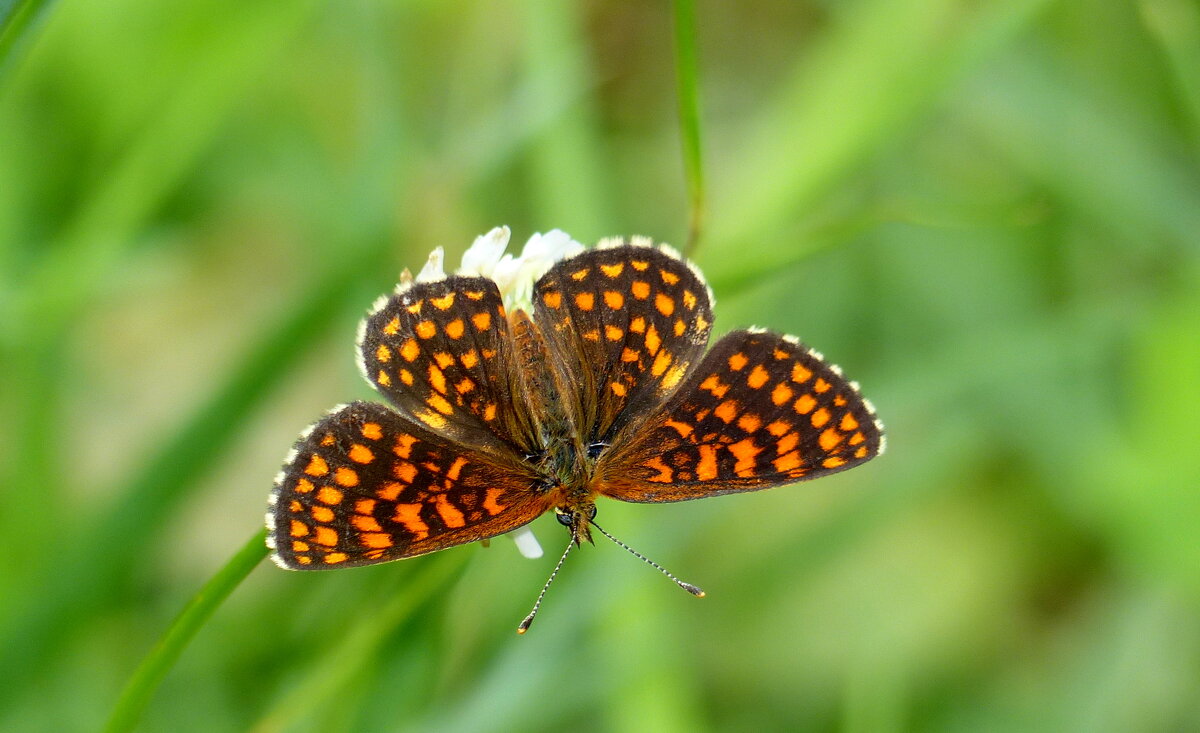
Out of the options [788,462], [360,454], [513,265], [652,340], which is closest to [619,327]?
[652,340]

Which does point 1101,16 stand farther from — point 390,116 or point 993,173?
point 390,116

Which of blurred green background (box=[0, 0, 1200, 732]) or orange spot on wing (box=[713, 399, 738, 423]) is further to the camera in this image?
blurred green background (box=[0, 0, 1200, 732])

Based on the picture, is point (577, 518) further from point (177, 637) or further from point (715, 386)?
point (177, 637)

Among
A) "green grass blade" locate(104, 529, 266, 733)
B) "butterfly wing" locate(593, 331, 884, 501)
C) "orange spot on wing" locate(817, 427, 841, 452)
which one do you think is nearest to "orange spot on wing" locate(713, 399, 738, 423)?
"butterfly wing" locate(593, 331, 884, 501)

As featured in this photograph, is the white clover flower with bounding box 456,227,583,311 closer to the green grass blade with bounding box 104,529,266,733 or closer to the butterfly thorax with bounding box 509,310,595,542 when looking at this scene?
the butterfly thorax with bounding box 509,310,595,542

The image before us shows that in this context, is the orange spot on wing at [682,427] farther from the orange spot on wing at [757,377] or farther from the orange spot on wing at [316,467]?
the orange spot on wing at [316,467]

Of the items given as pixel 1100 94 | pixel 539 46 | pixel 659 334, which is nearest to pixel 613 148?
pixel 539 46
